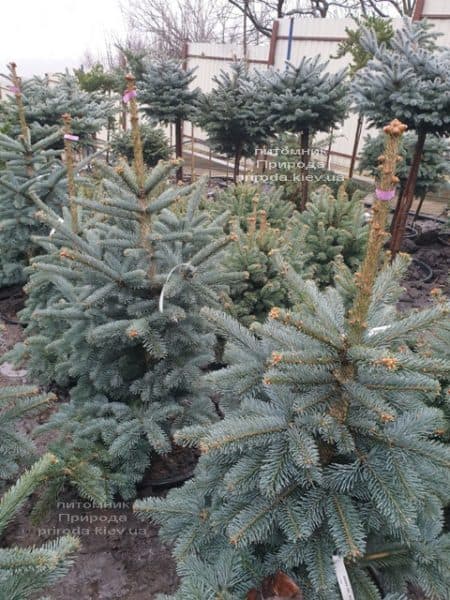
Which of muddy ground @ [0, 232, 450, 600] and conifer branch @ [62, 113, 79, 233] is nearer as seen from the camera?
muddy ground @ [0, 232, 450, 600]

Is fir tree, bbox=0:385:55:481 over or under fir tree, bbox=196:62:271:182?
under

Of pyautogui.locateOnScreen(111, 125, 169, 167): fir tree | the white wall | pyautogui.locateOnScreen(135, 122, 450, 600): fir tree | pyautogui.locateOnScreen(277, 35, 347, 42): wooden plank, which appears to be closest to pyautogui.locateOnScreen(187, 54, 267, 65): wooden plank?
the white wall

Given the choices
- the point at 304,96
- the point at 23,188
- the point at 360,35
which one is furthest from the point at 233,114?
the point at 23,188

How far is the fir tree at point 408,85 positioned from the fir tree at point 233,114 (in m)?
2.57

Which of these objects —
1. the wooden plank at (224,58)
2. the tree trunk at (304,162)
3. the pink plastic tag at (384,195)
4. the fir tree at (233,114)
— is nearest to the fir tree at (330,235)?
the tree trunk at (304,162)

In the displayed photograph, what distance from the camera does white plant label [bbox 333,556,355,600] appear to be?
57.6 inches

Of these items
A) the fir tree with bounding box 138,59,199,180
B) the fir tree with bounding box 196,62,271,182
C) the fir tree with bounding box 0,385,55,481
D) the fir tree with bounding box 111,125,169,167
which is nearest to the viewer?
the fir tree with bounding box 0,385,55,481

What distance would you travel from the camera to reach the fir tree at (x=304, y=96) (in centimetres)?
610

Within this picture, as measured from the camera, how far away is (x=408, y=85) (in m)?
4.88

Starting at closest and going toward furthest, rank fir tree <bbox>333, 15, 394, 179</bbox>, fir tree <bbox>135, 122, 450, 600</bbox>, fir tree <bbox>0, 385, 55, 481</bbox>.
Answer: fir tree <bbox>135, 122, 450, 600</bbox>
fir tree <bbox>0, 385, 55, 481</bbox>
fir tree <bbox>333, 15, 394, 179</bbox>

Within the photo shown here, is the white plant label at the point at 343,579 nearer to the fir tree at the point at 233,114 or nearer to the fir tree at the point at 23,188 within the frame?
the fir tree at the point at 23,188

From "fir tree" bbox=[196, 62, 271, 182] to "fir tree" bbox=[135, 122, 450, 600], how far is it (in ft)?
22.1

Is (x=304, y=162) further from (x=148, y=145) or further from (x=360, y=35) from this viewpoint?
(x=148, y=145)

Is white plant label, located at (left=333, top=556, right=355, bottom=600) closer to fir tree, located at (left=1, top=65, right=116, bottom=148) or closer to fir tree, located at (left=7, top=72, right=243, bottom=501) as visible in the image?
fir tree, located at (left=7, top=72, right=243, bottom=501)
